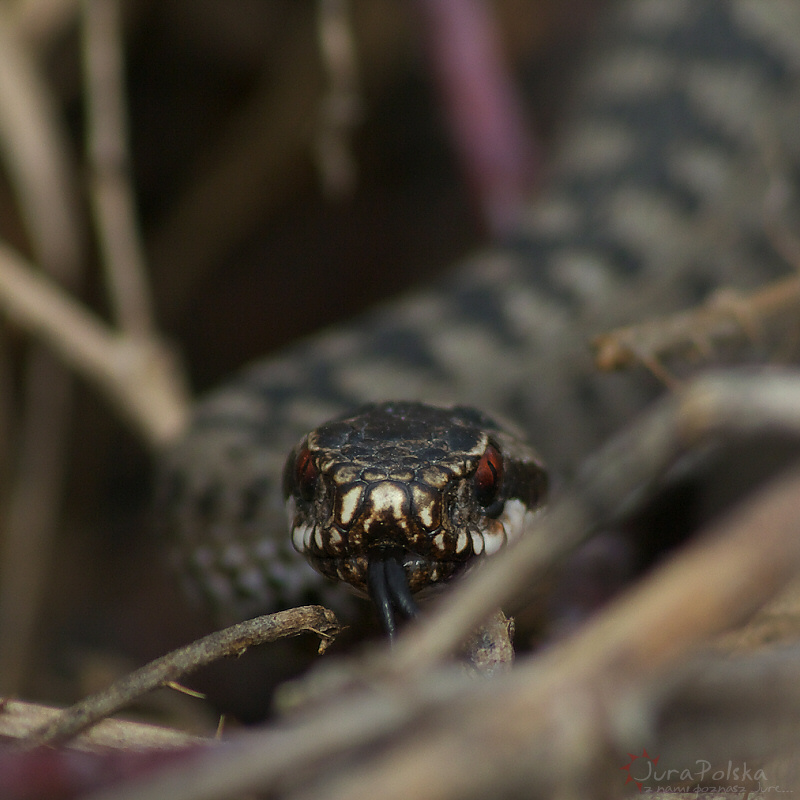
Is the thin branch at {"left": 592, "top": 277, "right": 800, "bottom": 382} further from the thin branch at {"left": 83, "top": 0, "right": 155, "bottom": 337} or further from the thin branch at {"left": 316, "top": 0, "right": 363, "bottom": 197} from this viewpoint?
the thin branch at {"left": 83, "top": 0, "right": 155, "bottom": 337}

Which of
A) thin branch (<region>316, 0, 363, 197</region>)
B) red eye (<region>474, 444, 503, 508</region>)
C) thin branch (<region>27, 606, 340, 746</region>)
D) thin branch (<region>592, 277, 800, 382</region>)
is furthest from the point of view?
thin branch (<region>316, 0, 363, 197</region>)

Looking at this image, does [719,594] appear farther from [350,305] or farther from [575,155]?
[350,305]

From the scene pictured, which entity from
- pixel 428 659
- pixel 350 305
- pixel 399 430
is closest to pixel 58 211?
pixel 350 305

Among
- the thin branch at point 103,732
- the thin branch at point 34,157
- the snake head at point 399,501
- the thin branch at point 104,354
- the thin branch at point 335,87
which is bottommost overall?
the thin branch at point 103,732

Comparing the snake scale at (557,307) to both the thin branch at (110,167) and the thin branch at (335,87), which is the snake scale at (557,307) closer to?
the thin branch at (110,167)

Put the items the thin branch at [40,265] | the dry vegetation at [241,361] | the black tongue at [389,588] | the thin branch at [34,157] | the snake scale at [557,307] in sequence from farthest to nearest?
the thin branch at [34,157]
the thin branch at [40,265]
the snake scale at [557,307]
the black tongue at [389,588]
the dry vegetation at [241,361]

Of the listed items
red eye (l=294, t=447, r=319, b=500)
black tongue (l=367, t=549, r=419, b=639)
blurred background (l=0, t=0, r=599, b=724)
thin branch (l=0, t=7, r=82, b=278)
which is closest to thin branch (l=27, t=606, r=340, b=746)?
black tongue (l=367, t=549, r=419, b=639)

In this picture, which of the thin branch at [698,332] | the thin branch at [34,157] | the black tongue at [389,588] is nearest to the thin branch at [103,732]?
the black tongue at [389,588]

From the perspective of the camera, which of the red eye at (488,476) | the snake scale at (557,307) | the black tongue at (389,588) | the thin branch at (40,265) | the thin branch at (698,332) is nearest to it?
the black tongue at (389,588)
